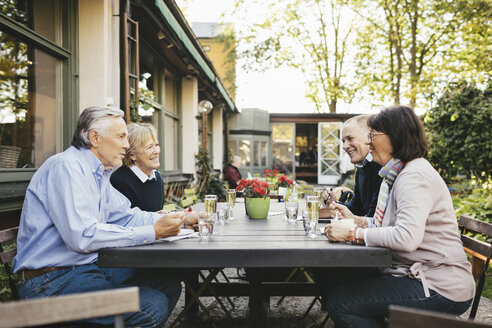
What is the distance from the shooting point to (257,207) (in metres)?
2.64

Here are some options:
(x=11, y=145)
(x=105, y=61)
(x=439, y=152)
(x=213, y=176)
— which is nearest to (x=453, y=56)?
(x=439, y=152)

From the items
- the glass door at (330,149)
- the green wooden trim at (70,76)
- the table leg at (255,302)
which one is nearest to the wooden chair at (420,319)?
the table leg at (255,302)

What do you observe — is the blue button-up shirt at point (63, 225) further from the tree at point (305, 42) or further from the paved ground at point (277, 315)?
the tree at point (305, 42)

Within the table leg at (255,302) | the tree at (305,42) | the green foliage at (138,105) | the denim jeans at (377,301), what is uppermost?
the tree at (305,42)

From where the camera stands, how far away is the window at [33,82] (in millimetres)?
3039

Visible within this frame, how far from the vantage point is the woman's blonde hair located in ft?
9.00

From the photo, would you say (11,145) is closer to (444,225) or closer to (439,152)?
(444,225)

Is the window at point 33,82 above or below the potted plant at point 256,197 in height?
above

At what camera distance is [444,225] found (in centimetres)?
169

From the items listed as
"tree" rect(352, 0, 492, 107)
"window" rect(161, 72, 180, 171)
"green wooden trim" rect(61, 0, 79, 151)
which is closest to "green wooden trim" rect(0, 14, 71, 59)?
"green wooden trim" rect(61, 0, 79, 151)

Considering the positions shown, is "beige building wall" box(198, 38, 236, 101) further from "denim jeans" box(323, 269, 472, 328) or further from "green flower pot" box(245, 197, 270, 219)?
"denim jeans" box(323, 269, 472, 328)

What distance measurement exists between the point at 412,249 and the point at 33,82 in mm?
3393

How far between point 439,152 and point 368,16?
9.36 metres

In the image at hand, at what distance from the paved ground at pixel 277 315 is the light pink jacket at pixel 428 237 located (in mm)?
1342
